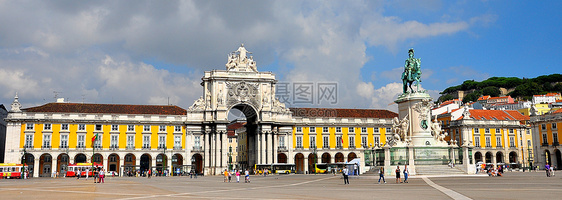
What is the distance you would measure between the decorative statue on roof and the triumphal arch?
37.1 m

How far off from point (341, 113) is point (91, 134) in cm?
3836

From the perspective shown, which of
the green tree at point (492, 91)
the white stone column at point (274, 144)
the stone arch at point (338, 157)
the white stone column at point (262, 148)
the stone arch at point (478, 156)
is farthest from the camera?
the green tree at point (492, 91)

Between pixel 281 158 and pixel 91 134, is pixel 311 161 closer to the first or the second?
pixel 281 158

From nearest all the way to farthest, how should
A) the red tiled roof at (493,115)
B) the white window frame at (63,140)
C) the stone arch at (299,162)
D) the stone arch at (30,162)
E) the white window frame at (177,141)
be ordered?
the stone arch at (30,162), the white window frame at (63,140), the white window frame at (177,141), the stone arch at (299,162), the red tiled roof at (493,115)

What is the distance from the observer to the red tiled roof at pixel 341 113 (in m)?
81.8

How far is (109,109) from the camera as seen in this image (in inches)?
2933

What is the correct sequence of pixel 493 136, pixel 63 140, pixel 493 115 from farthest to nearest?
1. pixel 493 115
2. pixel 493 136
3. pixel 63 140

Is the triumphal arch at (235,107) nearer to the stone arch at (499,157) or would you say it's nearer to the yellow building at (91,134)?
the yellow building at (91,134)

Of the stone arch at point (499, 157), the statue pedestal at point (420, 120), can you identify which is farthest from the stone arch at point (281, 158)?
the statue pedestal at point (420, 120)

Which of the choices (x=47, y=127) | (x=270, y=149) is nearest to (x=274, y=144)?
(x=270, y=149)

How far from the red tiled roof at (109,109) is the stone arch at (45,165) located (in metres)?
6.32

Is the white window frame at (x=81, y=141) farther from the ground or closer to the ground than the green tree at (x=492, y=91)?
closer to the ground

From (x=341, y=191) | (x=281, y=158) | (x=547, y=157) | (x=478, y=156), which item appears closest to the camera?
(x=341, y=191)

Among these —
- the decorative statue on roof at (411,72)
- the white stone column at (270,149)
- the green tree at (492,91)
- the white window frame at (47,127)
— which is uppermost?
the green tree at (492,91)
